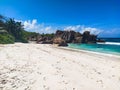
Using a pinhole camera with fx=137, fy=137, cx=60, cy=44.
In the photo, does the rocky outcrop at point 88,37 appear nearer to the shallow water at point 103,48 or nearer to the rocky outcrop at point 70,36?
the rocky outcrop at point 70,36

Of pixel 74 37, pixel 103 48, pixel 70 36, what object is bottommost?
pixel 103 48

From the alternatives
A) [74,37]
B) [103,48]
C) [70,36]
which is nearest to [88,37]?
[74,37]

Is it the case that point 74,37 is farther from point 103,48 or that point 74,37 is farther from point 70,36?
point 103,48

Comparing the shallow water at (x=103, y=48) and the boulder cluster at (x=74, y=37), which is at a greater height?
the boulder cluster at (x=74, y=37)

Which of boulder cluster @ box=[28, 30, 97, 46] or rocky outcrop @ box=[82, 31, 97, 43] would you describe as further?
rocky outcrop @ box=[82, 31, 97, 43]

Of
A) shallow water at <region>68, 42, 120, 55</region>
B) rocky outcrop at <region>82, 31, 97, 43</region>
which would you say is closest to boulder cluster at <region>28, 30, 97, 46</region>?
rocky outcrop at <region>82, 31, 97, 43</region>

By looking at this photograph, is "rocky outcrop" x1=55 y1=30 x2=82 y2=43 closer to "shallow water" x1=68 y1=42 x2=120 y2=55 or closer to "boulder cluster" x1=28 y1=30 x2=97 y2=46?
"boulder cluster" x1=28 y1=30 x2=97 y2=46

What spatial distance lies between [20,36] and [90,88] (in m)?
54.6

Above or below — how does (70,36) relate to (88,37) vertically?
above

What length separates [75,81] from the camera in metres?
7.47

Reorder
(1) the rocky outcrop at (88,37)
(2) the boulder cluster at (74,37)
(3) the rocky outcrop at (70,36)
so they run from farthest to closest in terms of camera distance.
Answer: (1) the rocky outcrop at (88,37) < (3) the rocky outcrop at (70,36) < (2) the boulder cluster at (74,37)

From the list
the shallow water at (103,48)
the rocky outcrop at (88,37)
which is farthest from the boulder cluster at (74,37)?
the shallow water at (103,48)

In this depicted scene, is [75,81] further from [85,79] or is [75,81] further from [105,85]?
[105,85]

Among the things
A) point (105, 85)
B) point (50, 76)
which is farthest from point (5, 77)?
point (105, 85)
